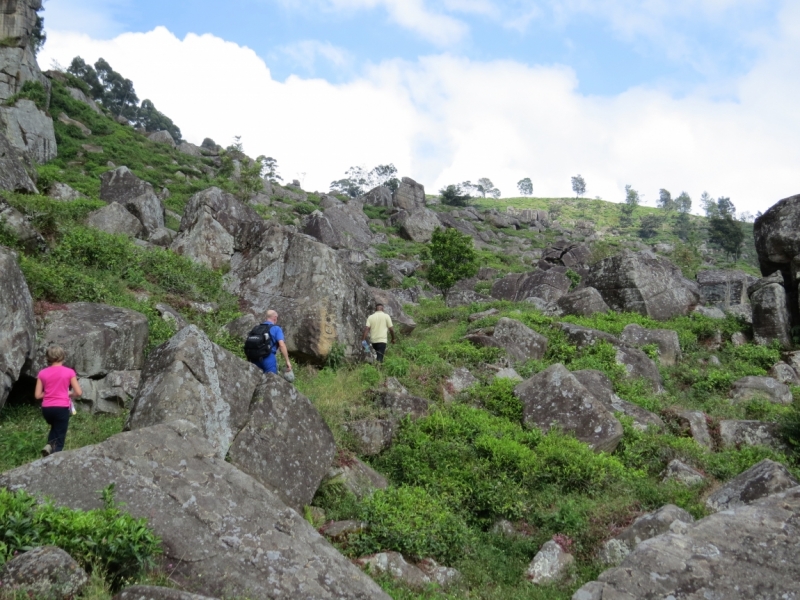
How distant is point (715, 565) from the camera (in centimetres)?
634

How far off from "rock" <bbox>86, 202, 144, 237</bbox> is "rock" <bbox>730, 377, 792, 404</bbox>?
2172cm

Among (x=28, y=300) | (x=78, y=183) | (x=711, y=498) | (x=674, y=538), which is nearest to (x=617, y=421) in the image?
(x=711, y=498)

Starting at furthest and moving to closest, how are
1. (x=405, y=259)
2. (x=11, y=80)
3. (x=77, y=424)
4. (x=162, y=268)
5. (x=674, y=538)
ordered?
(x=405, y=259) < (x=11, y=80) < (x=162, y=268) < (x=77, y=424) < (x=674, y=538)

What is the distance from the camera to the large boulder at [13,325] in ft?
30.7

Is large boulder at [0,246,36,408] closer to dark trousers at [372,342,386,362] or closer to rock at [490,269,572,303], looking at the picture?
dark trousers at [372,342,386,362]

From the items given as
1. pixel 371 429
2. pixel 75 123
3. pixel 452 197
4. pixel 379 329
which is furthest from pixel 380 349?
pixel 452 197

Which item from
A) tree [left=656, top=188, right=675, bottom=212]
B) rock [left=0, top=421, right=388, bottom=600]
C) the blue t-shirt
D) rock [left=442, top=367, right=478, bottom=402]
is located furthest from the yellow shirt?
tree [left=656, top=188, right=675, bottom=212]

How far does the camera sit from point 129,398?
35.8ft

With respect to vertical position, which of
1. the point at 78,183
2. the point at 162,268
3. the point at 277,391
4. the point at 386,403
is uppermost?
the point at 78,183

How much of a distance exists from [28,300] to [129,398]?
2.46m

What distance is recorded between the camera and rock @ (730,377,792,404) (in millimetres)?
15477

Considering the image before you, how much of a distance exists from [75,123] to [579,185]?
122 meters

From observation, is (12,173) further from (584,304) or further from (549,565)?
(549,565)

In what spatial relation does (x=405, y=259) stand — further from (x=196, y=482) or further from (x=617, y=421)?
(x=196, y=482)
